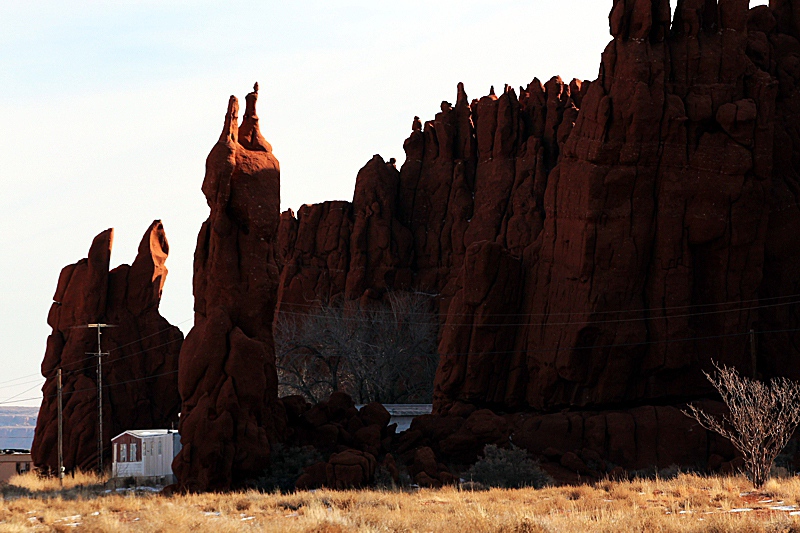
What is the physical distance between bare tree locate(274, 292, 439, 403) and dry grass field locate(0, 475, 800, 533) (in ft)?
92.7

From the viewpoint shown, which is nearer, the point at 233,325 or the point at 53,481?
the point at 233,325

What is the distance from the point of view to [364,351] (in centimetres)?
6256

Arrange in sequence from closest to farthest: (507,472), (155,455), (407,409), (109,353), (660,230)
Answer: (507,472)
(660,230)
(155,455)
(407,409)
(109,353)


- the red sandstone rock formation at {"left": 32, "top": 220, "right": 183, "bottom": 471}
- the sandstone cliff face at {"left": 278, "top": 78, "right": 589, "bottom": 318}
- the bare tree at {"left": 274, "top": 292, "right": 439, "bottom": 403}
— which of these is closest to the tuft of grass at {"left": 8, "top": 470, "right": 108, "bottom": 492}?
the red sandstone rock formation at {"left": 32, "top": 220, "right": 183, "bottom": 471}

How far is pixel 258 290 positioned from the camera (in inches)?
1369

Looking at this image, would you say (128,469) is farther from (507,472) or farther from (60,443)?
(507,472)

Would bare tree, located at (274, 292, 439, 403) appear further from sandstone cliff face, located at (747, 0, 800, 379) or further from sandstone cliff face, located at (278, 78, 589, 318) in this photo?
sandstone cliff face, located at (747, 0, 800, 379)

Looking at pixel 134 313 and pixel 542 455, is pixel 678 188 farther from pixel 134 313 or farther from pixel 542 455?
pixel 134 313

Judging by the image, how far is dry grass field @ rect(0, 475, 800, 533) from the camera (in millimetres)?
19656

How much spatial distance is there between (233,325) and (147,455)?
13283 millimetres

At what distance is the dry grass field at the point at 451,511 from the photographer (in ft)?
64.5

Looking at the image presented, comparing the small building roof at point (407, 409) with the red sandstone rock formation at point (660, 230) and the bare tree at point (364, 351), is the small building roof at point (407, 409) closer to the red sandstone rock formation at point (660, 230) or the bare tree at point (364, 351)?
the red sandstone rock formation at point (660, 230)

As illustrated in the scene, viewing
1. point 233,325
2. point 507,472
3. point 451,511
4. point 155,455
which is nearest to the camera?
point 451,511

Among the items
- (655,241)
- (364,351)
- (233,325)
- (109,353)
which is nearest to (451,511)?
(233,325)
